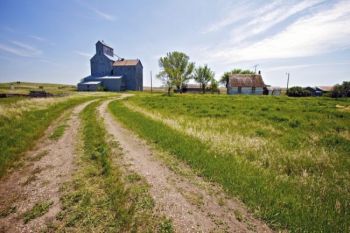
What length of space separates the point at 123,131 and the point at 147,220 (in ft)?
27.0

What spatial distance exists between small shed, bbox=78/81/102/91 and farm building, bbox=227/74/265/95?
1966 inches

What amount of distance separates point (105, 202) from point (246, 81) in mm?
71328

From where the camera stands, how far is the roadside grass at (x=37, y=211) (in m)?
4.06

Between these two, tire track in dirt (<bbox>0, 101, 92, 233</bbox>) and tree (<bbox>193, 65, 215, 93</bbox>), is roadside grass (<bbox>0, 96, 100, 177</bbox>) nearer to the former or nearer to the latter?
Result: tire track in dirt (<bbox>0, 101, 92, 233</bbox>)

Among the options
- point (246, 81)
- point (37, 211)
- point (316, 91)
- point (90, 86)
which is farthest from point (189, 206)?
point (316, 91)

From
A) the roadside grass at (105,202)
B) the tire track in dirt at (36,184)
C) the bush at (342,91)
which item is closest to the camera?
the roadside grass at (105,202)

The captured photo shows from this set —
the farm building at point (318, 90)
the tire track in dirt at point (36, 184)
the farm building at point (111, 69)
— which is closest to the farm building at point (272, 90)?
the farm building at point (318, 90)

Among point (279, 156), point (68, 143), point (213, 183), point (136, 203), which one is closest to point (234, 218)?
point (213, 183)

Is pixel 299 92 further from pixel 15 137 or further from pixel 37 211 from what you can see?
pixel 37 211

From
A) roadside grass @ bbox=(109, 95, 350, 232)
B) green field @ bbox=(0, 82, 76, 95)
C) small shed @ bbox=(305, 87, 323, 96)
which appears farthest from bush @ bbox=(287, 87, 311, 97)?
green field @ bbox=(0, 82, 76, 95)

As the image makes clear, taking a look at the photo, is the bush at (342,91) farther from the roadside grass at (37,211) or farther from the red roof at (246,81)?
the roadside grass at (37,211)

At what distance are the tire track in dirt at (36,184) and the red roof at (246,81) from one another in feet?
219

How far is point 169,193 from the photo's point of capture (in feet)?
16.2

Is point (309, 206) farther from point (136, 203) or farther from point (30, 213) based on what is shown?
point (30, 213)
